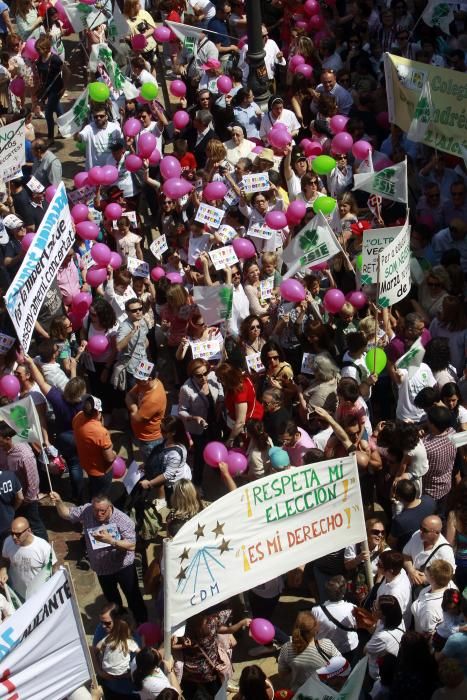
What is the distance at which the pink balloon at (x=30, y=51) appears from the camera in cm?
1573

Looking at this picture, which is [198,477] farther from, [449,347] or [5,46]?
[5,46]

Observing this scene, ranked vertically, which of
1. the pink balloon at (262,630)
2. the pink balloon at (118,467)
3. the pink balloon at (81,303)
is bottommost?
the pink balloon at (118,467)

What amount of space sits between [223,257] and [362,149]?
237 cm

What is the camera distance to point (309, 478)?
818 centimetres

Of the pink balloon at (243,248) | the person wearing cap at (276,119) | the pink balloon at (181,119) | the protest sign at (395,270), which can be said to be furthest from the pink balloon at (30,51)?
the protest sign at (395,270)

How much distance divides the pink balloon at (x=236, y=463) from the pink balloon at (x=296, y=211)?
3320mm

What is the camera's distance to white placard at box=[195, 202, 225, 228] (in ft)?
39.4

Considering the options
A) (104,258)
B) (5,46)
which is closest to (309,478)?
(104,258)

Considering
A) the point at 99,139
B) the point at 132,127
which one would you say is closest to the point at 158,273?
the point at 132,127

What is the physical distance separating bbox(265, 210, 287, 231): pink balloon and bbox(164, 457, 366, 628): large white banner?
14.1ft

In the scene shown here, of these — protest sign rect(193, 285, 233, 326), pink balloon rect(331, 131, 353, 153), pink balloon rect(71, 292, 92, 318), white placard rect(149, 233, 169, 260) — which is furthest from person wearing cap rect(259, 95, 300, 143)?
protest sign rect(193, 285, 233, 326)

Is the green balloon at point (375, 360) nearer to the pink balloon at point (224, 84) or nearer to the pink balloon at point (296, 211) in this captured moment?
the pink balloon at point (296, 211)

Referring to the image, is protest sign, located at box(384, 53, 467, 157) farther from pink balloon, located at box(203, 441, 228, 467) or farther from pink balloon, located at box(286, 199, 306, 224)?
pink balloon, located at box(203, 441, 228, 467)

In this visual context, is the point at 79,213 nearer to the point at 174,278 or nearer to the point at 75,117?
the point at 174,278
